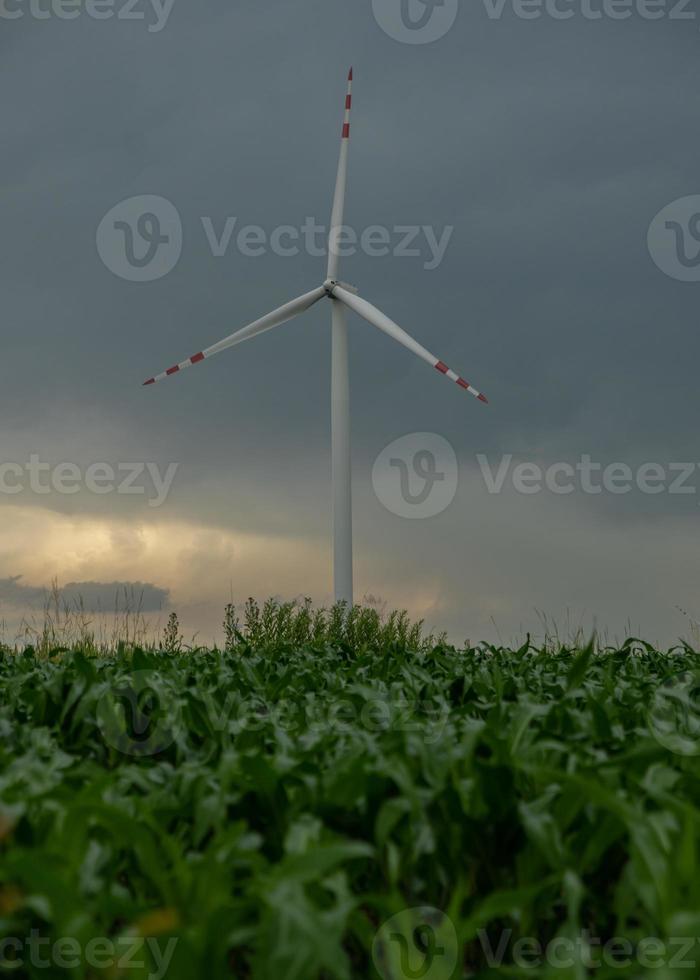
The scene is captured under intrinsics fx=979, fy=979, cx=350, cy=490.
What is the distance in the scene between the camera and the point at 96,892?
7.07 feet

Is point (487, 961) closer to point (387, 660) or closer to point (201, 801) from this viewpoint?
point (201, 801)

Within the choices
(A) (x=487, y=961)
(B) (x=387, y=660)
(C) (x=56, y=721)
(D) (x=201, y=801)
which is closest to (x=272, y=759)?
(D) (x=201, y=801)

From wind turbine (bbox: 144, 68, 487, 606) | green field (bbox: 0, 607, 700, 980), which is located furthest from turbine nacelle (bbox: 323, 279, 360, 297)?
green field (bbox: 0, 607, 700, 980)

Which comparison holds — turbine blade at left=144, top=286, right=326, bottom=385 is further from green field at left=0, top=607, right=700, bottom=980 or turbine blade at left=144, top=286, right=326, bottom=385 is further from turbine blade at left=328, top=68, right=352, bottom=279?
green field at left=0, top=607, right=700, bottom=980

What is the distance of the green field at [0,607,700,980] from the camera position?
1906mm

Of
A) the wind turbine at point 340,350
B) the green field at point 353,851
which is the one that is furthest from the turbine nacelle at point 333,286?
the green field at point 353,851

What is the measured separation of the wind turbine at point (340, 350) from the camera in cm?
1745

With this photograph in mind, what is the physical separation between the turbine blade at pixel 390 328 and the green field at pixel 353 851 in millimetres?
13738

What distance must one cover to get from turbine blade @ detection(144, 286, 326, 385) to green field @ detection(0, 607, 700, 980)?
587 inches

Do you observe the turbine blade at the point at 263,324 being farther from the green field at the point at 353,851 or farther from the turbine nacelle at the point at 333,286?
the green field at the point at 353,851

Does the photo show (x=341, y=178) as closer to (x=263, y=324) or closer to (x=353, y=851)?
(x=263, y=324)

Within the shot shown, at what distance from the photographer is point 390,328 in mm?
17516

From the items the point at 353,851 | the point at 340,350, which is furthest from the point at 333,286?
the point at 353,851

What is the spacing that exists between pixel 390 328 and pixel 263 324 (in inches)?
99.1
